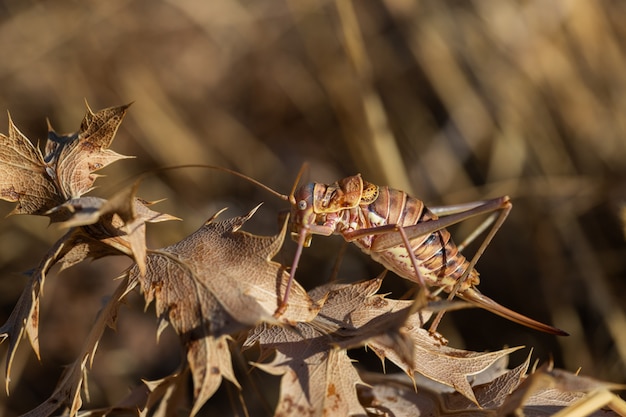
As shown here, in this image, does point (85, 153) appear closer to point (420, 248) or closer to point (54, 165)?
point (54, 165)

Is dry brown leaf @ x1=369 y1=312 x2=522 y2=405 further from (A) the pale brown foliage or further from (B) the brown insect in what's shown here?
(B) the brown insect

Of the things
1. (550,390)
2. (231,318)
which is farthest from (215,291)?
(550,390)

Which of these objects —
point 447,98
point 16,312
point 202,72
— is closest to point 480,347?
point 447,98

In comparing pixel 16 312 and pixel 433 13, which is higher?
pixel 433 13

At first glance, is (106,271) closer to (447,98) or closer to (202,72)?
(202,72)

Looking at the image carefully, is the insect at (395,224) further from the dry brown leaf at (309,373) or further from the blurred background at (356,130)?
the blurred background at (356,130)
